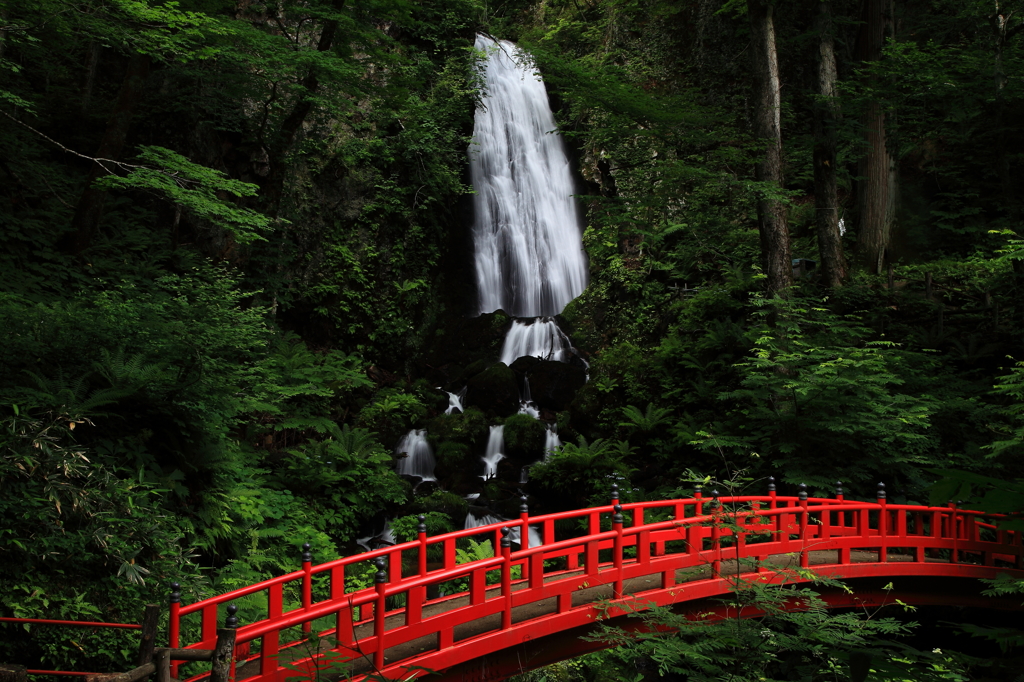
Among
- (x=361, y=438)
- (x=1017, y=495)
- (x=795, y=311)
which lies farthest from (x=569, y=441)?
(x=1017, y=495)

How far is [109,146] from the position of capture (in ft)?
33.7

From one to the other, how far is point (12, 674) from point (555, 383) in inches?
498

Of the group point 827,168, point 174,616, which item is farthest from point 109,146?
point 827,168

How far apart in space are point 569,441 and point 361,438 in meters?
4.92

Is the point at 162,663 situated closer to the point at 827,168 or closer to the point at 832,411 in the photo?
the point at 832,411

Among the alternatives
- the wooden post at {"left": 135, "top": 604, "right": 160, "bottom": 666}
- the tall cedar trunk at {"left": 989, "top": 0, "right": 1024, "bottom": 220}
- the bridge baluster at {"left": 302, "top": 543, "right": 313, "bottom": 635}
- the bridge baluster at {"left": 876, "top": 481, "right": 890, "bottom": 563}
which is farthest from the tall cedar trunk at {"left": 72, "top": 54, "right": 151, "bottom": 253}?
the tall cedar trunk at {"left": 989, "top": 0, "right": 1024, "bottom": 220}

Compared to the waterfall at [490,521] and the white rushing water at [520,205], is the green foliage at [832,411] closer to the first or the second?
the waterfall at [490,521]

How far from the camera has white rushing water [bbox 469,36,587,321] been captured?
19547mm

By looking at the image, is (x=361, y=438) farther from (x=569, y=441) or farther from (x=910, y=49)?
(x=910, y=49)

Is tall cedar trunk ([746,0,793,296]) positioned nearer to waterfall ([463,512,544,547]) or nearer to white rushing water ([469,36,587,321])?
waterfall ([463,512,544,547])

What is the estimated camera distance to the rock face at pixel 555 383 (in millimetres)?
15406

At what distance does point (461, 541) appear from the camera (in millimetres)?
11727

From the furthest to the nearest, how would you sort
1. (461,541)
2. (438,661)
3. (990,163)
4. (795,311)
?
(990,163), (461,541), (795,311), (438,661)

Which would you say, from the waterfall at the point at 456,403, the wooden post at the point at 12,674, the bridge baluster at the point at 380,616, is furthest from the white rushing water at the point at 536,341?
the wooden post at the point at 12,674
